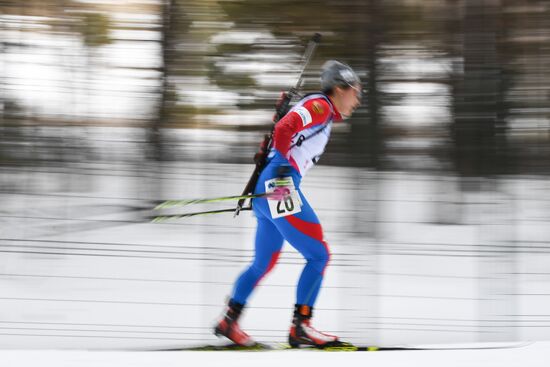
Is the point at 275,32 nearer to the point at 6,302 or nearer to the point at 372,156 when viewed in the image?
the point at 372,156

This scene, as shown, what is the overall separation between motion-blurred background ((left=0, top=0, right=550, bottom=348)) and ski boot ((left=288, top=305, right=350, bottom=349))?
2.16ft

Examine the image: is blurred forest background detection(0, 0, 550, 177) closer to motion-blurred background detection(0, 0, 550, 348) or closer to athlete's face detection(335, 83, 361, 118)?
motion-blurred background detection(0, 0, 550, 348)

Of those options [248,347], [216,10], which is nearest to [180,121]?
[216,10]

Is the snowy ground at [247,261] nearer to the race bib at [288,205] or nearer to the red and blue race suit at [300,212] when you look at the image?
the red and blue race suit at [300,212]

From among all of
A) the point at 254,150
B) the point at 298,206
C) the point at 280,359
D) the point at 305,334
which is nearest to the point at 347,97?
the point at 298,206

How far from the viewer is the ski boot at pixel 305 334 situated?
137 inches

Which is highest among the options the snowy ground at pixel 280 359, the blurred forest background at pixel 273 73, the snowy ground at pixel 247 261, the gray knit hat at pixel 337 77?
the blurred forest background at pixel 273 73

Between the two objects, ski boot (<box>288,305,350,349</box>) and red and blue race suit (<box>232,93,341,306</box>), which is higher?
red and blue race suit (<box>232,93,341,306</box>)

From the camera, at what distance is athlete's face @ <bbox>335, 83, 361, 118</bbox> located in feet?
11.3

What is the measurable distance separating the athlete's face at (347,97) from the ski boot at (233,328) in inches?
42.1

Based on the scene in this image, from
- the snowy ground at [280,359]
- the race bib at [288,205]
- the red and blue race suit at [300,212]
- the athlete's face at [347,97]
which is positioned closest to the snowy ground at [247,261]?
the snowy ground at [280,359]

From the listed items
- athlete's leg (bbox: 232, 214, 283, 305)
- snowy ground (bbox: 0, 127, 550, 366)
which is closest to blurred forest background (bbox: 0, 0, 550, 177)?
snowy ground (bbox: 0, 127, 550, 366)

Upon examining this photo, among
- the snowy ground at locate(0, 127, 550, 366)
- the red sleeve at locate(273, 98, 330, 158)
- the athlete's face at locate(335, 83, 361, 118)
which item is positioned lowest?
the snowy ground at locate(0, 127, 550, 366)

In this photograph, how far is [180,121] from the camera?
595 centimetres
